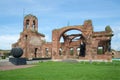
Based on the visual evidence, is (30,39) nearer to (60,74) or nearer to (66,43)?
(66,43)

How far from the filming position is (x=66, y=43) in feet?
146

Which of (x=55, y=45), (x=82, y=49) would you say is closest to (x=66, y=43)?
(x=82, y=49)

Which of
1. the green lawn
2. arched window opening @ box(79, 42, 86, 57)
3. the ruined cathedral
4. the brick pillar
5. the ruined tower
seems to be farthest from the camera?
the ruined tower

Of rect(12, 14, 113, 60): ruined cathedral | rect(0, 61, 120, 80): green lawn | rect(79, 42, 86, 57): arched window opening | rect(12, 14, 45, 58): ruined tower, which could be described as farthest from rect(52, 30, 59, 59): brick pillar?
rect(0, 61, 120, 80): green lawn

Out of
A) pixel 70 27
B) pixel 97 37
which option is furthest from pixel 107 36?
pixel 70 27

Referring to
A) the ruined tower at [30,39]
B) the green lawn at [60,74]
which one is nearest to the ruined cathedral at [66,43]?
the ruined tower at [30,39]

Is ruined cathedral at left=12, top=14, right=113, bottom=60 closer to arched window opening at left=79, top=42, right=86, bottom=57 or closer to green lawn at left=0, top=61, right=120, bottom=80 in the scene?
arched window opening at left=79, top=42, right=86, bottom=57

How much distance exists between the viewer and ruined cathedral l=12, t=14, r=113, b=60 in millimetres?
34375

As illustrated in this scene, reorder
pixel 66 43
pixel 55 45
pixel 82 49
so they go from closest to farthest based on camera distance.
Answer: pixel 55 45
pixel 82 49
pixel 66 43

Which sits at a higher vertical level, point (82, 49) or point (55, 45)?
point (55, 45)

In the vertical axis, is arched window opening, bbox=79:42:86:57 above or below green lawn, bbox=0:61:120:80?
above

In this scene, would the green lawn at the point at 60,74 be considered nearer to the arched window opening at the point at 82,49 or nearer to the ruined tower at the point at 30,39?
the arched window opening at the point at 82,49

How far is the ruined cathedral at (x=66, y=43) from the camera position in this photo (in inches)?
1353

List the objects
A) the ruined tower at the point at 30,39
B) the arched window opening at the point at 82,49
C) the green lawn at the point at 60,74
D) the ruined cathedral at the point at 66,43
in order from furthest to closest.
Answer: the ruined tower at the point at 30,39
the arched window opening at the point at 82,49
the ruined cathedral at the point at 66,43
the green lawn at the point at 60,74
